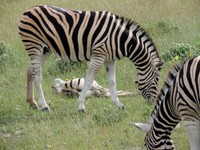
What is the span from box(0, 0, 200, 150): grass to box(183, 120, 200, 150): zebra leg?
141 centimetres

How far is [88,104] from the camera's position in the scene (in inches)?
407

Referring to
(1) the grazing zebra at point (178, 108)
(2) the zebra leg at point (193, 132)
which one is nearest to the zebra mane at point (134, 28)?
(1) the grazing zebra at point (178, 108)

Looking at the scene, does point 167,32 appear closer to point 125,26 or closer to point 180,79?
point 125,26

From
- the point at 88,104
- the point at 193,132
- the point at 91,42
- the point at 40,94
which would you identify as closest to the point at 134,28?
the point at 91,42

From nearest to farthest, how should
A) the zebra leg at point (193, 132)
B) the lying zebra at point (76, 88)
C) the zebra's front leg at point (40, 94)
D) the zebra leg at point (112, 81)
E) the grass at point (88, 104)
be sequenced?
the zebra leg at point (193, 132), the grass at point (88, 104), the zebra leg at point (112, 81), the zebra's front leg at point (40, 94), the lying zebra at point (76, 88)

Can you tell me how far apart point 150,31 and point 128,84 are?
128 inches

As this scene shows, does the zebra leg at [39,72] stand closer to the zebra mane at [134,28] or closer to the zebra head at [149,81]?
the zebra mane at [134,28]

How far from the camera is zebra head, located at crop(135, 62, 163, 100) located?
979 centimetres

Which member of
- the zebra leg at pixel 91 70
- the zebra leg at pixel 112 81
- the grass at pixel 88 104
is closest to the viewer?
the grass at pixel 88 104

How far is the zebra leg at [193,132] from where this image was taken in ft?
19.3

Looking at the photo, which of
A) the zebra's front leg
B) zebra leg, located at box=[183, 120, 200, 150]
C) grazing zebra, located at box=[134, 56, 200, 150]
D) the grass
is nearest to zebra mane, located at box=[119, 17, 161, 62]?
the grass

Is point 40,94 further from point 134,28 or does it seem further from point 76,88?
point 134,28

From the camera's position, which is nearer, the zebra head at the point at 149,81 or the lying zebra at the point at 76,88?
the zebra head at the point at 149,81

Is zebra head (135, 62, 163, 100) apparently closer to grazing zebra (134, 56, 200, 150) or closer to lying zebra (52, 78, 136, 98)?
lying zebra (52, 78, 136, 98)
